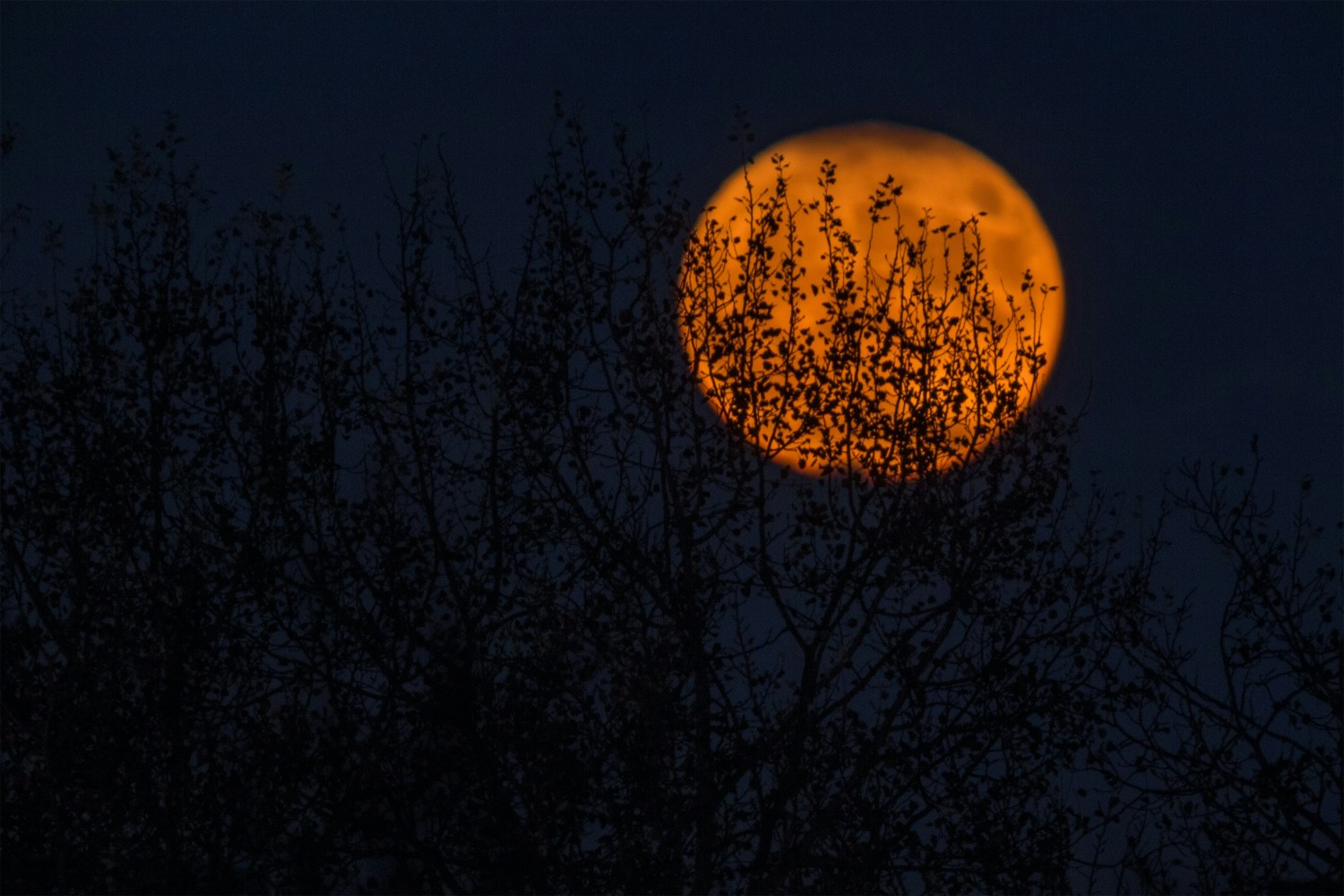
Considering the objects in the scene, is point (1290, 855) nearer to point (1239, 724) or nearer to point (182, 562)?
point (1239, 724)

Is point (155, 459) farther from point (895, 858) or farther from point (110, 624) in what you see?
point (895, 858)

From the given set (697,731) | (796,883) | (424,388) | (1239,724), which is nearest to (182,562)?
(424,388)

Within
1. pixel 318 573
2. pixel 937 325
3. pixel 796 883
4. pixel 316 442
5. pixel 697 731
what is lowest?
pixel 796 883

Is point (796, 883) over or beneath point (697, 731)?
beneath

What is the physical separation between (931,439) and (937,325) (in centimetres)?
108

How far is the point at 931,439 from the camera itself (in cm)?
1455

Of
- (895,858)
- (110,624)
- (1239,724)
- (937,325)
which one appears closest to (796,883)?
(895,858)

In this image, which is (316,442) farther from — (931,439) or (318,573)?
(931,439)

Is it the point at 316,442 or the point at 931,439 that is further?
the point at 931,439

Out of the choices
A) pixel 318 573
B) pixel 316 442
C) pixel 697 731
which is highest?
pixel 316 442

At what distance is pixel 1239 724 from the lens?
13453mm

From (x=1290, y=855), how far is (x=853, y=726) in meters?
3.86

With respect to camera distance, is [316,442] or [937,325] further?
[937,325]

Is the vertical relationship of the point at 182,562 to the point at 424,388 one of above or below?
below
